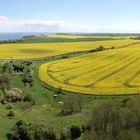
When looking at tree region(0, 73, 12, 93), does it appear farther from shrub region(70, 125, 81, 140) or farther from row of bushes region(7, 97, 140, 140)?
shrub region(70, 125, 81, 140)

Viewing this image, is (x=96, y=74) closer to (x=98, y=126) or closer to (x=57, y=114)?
(x=57, y=114)

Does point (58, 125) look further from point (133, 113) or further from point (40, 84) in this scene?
point (40, 84)

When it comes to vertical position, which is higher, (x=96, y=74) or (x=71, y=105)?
(x=96, y=74)

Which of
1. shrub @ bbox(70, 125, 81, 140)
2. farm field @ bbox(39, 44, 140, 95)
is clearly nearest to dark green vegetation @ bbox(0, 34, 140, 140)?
shrub @ bbox(70, 125, 81, 140)

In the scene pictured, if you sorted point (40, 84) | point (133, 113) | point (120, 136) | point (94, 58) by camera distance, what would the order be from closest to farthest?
point (120, 136), point (133, 113), point (40, 84), point (94, 58)

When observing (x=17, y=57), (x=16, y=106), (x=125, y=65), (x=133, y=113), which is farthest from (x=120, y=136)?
(x=17, y=57)

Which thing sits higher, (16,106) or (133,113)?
(133,113)

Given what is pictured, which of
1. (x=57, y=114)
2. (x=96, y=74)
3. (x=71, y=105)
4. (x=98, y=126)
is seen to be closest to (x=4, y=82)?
(x=57, y=114)
